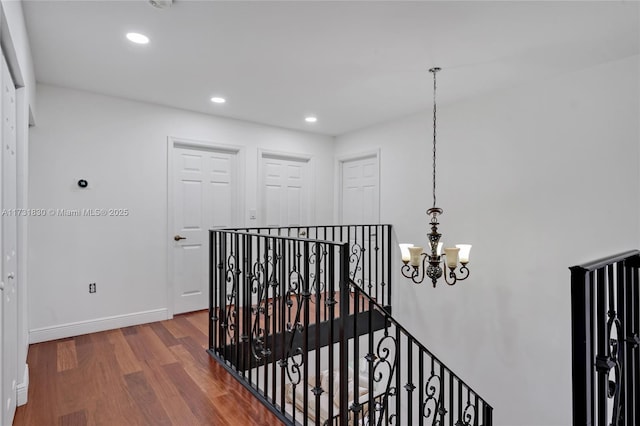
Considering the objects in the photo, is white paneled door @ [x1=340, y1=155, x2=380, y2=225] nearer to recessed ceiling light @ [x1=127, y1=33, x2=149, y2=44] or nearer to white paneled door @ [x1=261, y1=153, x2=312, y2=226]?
white paneled door @ [x1=261, y1=153, x2=312, y2=226]

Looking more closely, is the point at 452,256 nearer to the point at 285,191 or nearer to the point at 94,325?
the point at 285,191

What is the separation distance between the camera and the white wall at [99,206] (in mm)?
3252

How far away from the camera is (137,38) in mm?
2447

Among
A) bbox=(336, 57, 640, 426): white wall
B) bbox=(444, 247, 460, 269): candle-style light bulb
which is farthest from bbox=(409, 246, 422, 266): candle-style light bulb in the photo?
bbox=(336, 57, 640, 426): white wall

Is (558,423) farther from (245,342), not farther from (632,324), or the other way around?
(245,342)

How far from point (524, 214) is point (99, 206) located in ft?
14.0

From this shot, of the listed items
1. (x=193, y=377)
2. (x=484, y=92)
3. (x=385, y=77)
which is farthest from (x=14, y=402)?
(x=484, y=92)

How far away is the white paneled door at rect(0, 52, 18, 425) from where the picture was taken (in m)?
1.67

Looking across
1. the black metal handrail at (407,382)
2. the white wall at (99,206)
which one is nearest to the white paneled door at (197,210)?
the white wall at (99,206)

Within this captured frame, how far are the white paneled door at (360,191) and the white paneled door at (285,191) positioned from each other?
23.2 inches

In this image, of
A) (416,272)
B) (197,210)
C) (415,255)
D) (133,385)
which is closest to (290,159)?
(197,210)

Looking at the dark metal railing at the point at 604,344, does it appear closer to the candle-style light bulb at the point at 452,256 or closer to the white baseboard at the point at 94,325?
the candle-style light bulb at the point at 452,256

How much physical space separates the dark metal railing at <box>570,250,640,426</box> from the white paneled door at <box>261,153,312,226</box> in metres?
3.89

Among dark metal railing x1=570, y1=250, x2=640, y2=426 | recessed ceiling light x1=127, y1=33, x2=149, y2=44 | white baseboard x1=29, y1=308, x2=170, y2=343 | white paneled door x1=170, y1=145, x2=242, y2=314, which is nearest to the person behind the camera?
dark metal railing x1=570, y1=250, x2=640, y2=426
